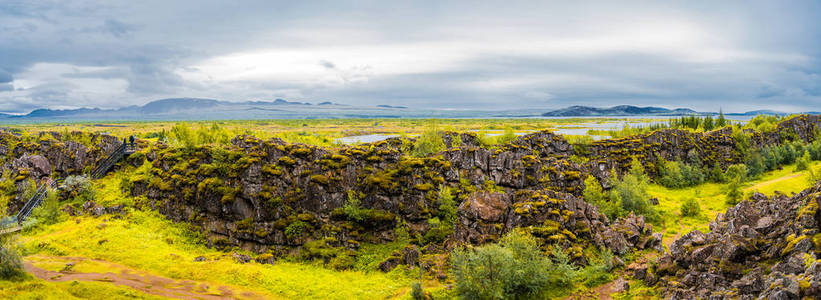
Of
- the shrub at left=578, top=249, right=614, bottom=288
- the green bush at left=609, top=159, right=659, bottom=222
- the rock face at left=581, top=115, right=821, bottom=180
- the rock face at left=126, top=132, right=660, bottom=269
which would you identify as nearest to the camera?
the shrub at left=578, top=249, right=614, bottom=288

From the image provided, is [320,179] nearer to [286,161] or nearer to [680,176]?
[286,161]

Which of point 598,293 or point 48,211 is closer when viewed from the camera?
point 598,293

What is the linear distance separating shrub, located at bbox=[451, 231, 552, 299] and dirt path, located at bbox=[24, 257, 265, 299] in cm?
1920

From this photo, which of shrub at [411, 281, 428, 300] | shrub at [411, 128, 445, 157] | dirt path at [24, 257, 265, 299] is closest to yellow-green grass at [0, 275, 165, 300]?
dirt path at [24, 257, 265, 299]

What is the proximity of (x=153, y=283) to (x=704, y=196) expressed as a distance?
9254cm

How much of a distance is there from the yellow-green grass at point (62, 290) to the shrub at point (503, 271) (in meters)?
26.4

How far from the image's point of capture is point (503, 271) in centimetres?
3728

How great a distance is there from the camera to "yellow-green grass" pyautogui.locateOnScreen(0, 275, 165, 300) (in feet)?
95.3

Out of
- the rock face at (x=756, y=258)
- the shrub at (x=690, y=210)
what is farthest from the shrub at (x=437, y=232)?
the shrub at (x=690, y=210)

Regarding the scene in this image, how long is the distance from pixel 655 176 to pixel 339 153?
75.3 meters

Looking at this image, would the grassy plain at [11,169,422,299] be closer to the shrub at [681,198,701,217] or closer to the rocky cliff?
the rocky cliff

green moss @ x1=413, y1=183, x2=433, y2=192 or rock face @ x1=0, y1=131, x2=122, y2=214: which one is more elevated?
rock face @ x1=0, y1=131, x2=122, y2=214

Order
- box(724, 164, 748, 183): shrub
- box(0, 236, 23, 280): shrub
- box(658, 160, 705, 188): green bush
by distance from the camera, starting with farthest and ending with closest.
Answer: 1. box(658, 160, 705, 188): green bush
2. box(724, 164, 748, 183): shrub
3. box(0, 236, 23, 280): shrub

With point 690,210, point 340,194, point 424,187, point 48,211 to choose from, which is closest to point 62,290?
point 48,211
